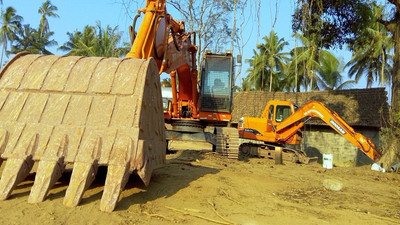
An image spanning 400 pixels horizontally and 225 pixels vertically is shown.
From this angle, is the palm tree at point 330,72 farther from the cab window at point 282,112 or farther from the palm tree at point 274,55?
the cab window at point 282,112

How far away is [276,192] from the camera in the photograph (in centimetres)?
522

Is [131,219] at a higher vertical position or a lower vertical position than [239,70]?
lower

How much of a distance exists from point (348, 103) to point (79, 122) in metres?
19.7

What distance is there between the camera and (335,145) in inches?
794

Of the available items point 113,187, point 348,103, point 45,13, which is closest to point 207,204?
point 113,187

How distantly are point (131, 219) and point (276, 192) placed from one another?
8.47 ft

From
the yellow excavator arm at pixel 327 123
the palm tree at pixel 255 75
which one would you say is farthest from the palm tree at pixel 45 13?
the yellow excavator arm at pixel 327 123

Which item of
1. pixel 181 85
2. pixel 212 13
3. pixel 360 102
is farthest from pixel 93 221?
pixel 360 102

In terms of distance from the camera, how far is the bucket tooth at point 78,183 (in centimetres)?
343

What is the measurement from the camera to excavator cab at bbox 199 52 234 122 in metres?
9.72

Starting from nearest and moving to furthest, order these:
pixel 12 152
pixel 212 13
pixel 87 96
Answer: pixel 12 152 → pixel 87 96 → pixel 212 13

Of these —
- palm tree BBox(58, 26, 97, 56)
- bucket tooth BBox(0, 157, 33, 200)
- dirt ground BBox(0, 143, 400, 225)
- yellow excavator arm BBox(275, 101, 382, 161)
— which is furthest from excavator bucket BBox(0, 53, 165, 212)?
palm tree BBox(58, 26, 97, 56)

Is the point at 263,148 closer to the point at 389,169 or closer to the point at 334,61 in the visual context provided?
the point at 389,169

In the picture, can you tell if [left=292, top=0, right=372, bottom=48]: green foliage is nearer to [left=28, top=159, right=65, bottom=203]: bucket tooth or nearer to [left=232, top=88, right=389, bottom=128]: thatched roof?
[left=232, top=88, right=389, bottom=128]: thatched roof
